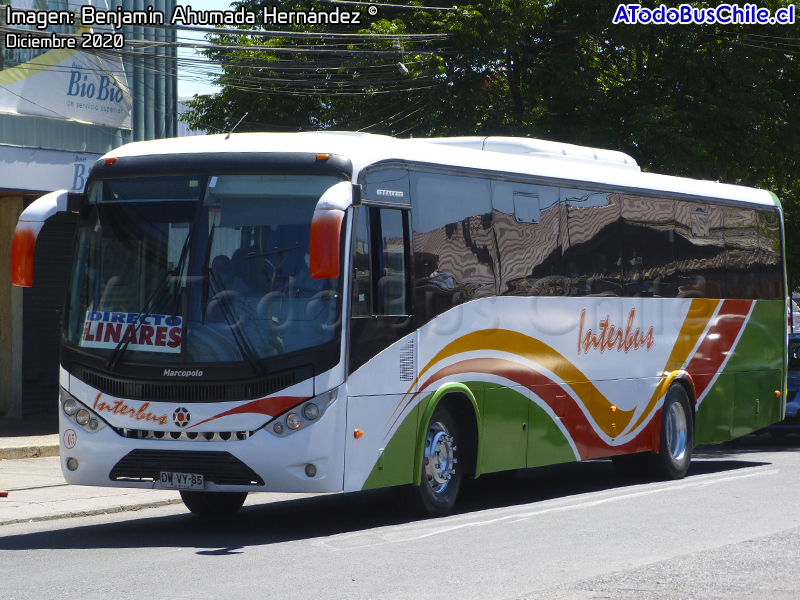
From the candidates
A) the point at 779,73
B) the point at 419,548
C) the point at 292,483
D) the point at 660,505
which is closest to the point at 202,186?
the point at 292,483

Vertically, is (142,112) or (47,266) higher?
(142,112)

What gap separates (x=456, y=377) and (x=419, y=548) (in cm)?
225

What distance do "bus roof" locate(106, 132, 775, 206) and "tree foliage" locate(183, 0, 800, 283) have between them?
12.6 ft

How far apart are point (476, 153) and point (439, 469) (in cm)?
304

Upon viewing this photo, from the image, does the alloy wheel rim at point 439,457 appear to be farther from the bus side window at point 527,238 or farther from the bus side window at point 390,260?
the bus side window at point 527,238

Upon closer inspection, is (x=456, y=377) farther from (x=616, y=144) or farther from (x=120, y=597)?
(x=616, y=144)

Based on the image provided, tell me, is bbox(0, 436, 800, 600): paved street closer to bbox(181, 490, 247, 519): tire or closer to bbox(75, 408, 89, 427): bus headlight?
bbox(181, 490, 247, 519): tire

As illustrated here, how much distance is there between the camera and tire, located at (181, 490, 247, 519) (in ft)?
35.6

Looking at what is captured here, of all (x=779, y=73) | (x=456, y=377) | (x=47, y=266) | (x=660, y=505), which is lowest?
(x=660, y=505)

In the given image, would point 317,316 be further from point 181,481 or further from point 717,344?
point 717,344

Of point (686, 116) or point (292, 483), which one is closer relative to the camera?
Result: point (292, 483)

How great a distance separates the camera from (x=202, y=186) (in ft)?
31.1

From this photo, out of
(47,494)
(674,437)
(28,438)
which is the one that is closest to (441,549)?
(47,494)

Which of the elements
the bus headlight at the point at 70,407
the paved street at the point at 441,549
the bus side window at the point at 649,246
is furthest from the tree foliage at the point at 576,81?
the bus headlight at the point at 70,407
